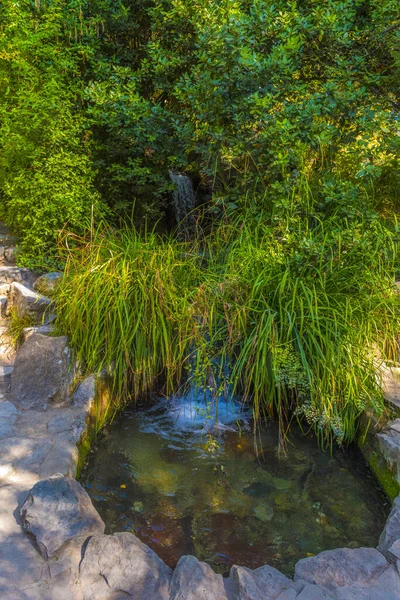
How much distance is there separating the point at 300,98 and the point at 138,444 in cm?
301

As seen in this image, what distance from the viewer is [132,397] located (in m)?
3.54

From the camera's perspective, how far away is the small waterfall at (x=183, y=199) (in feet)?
17.6

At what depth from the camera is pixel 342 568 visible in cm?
197

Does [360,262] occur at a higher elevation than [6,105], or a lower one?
lower

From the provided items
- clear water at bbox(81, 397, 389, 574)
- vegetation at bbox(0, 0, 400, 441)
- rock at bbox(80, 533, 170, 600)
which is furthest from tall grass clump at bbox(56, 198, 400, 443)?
rock at bbox(80, 533, 170, 600)

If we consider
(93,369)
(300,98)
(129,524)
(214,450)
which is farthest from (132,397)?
(300,98)

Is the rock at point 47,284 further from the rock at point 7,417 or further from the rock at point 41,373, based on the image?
the rock at point 7,417

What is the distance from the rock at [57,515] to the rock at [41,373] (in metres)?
0.94

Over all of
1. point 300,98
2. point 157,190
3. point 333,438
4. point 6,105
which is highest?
point 300,98

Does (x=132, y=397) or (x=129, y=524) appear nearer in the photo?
(x=129, y=524)

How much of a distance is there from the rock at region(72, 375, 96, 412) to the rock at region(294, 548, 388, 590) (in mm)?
1651

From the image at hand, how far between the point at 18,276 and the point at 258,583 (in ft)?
11.3

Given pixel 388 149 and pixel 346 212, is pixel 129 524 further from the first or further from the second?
pixel 388 149

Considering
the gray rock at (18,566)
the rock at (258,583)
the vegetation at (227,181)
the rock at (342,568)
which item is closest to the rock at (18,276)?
the vegetation at (227,181)
